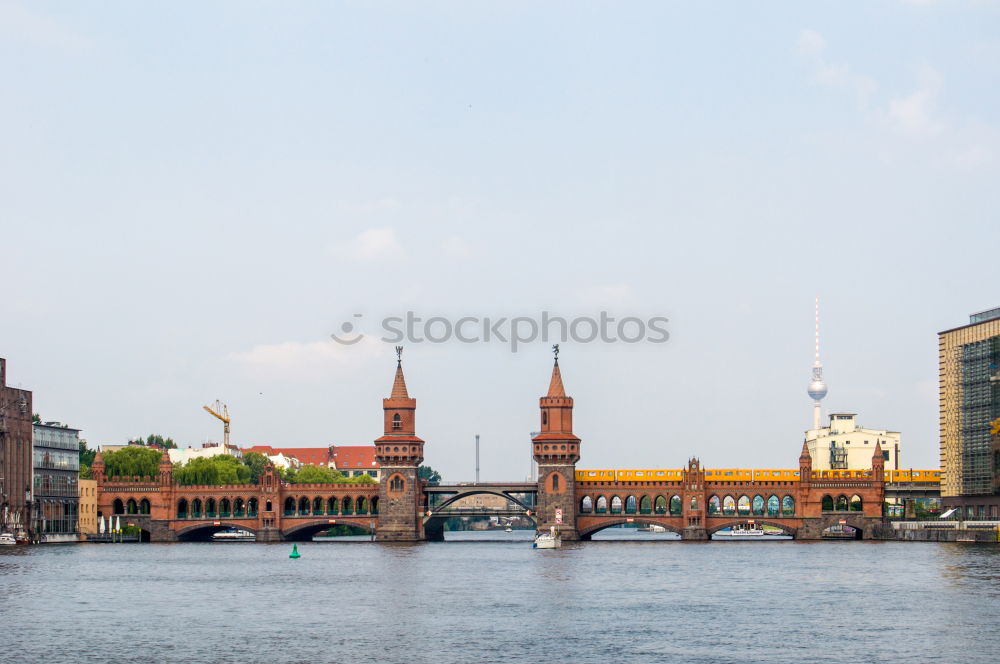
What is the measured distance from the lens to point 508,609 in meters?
98.0


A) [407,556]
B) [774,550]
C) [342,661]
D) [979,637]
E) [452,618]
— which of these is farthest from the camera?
[774,550]

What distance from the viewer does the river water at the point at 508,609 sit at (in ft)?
252

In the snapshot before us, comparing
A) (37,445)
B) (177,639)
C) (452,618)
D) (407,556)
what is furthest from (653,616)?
(37,445)

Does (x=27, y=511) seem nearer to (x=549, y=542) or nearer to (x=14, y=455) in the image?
(x=14, y=455)

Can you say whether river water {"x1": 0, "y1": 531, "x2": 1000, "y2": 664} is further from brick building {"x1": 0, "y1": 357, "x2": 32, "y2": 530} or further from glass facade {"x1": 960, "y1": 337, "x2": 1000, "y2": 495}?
glass facade {"x1": 960, "y1": 337, "x2": 1000, "y2": 495}

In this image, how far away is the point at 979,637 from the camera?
262 ft

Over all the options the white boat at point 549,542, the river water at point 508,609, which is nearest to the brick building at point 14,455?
the river water at point 508,609

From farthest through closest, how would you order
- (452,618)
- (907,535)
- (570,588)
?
(907,535) < (570,588) < (452,618)

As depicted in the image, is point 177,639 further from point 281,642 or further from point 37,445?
point 37,445

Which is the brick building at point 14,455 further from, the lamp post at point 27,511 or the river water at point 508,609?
the river water at point 508,609

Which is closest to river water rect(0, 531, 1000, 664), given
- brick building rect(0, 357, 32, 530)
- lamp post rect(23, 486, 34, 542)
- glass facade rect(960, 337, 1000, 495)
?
brick building rect(0, 357, 32, 530)

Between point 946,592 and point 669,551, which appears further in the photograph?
point 669,551

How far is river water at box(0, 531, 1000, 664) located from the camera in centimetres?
7688

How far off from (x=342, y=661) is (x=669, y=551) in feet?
376
